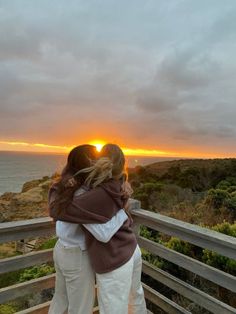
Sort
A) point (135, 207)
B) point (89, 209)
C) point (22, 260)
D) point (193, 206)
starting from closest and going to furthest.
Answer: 1. point (89, 209)
2. point (22, 260)
3. point (135, 207)
4. point (193, 206)

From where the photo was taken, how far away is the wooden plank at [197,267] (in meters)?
2.09

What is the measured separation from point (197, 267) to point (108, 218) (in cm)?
78

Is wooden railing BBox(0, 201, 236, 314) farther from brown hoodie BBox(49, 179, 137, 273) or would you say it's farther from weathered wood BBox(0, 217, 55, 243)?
brown hoodie BBox(49, 179, 137, 273)

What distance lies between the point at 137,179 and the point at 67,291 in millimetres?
15724

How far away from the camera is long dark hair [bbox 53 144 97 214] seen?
2084mm

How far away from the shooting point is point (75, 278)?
221cm

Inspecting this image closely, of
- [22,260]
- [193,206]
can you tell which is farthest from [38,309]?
[193,206]

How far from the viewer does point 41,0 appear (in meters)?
5.79

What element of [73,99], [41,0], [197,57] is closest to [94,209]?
[41,0]

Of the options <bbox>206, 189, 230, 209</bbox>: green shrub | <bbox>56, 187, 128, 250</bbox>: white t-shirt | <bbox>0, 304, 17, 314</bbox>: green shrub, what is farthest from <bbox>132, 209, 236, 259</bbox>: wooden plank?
<bbox>206, 189, 230, 209</bbox>: green shrub

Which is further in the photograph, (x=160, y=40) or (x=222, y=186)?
(x=222, y=186)

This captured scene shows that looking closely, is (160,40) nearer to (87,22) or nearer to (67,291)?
(87,22)

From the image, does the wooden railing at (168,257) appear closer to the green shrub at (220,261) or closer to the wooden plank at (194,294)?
the wooden plank at (194,294)

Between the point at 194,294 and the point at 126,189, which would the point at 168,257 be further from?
the point at 126,189
